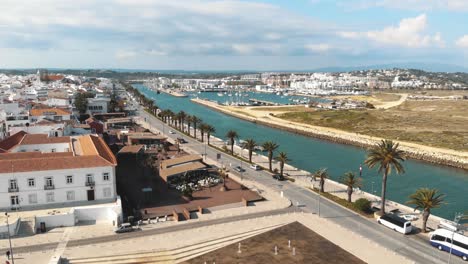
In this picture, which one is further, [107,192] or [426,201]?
[107,192]

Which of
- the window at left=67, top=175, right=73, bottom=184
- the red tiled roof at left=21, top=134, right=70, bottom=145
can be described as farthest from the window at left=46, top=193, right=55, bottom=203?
the red tiled roof at left=21, top=134, right=70, bottom=145

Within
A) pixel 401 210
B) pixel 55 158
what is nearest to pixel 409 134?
pixel 401 210

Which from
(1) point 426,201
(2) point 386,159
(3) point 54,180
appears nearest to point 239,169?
(2) point 386,159

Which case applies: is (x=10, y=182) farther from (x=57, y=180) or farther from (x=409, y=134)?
(x=409, y=134)

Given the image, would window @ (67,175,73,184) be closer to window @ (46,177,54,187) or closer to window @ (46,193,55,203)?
window @ (46,177,54,187)

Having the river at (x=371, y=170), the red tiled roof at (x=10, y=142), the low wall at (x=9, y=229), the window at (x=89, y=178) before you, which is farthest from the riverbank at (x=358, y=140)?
the low wall at (x=9, y=229)

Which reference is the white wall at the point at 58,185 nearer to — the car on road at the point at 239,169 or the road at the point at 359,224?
the road at the point at 359,224

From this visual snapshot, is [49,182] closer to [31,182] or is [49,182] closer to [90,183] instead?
Answer: [31,182]
